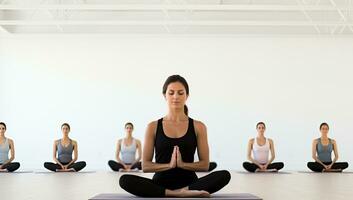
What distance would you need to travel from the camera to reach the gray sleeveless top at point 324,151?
A: 30.2 feet

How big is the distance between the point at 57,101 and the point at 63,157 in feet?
8.81

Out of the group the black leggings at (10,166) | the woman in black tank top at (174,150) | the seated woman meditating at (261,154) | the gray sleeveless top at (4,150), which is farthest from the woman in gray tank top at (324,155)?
the woman in black tank top at (174,150)

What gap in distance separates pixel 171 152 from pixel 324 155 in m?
6.03

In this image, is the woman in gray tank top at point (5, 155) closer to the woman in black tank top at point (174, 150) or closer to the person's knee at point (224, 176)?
A: the woman in black tank top at point (174, 150)

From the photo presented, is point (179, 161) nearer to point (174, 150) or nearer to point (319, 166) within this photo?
point (174, 150)

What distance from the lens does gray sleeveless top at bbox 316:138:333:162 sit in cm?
922

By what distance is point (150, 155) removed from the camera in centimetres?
379

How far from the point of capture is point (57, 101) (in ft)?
38.4

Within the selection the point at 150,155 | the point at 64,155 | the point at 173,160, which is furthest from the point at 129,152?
the point at 173,160

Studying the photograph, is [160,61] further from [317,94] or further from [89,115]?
[317,94]

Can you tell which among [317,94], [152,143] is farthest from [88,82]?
[152,143]

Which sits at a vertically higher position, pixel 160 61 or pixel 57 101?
pixel 160 61

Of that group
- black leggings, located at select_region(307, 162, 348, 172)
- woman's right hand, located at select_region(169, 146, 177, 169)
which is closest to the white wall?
black leggings, located at select_region(307, 162, 348, 172)

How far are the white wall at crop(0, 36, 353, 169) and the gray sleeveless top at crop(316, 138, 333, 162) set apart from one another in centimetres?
216
